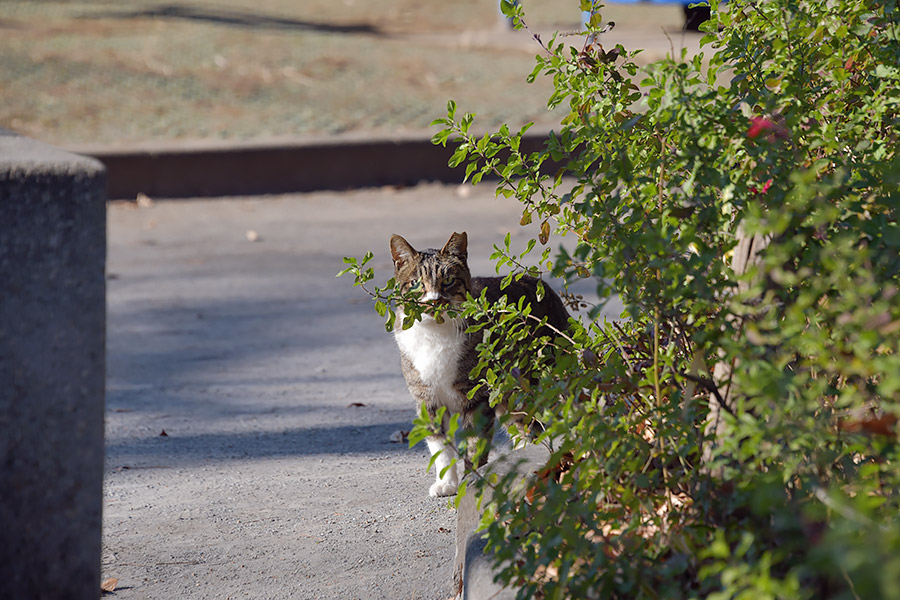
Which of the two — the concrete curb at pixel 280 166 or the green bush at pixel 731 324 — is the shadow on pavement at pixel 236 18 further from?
the green bush at pixel 731 324

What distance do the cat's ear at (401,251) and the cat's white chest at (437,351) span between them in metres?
0.30

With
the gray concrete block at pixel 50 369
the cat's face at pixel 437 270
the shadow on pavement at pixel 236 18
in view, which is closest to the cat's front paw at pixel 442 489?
the cat's face at pixel 437 270

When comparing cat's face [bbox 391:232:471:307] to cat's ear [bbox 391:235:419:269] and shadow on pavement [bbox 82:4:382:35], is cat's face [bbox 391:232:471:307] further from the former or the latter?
shadow on pavement [bbox 82:4:382:35]

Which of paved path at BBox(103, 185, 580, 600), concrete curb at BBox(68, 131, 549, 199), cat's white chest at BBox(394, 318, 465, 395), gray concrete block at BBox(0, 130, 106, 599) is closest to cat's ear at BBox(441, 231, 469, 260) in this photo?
cat's white chest at BBox(394, 318, 465, 395)

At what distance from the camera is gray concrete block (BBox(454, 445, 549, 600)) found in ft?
7.23

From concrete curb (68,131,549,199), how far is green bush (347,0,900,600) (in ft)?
20.0

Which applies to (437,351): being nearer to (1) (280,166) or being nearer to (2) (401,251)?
(2) (401,251)

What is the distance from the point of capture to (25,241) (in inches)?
72.3

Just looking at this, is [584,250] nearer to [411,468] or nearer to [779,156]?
[779,156]

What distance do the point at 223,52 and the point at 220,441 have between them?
874 centimetres

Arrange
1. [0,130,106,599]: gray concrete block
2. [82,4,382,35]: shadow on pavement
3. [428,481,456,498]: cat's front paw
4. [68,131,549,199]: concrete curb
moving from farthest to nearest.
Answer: [82,4,382,35]: shadow on pavement, [68,131,549,199]: concrete curb, [428,481,456,498]: cat's front paw, [0,130,106,599]: gray concrete block

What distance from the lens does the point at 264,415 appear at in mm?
4301

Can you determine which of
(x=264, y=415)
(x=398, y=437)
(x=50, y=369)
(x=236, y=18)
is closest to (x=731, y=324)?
(x=50, y=369)

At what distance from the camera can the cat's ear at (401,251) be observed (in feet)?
12.0
